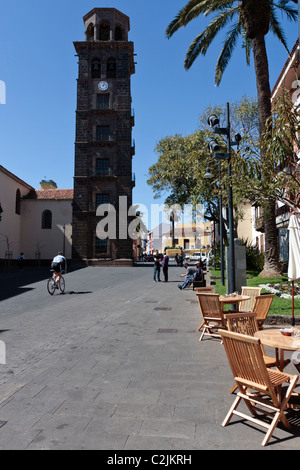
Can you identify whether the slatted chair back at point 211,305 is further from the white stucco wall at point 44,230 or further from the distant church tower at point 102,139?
the white stucco wall at point 44,230

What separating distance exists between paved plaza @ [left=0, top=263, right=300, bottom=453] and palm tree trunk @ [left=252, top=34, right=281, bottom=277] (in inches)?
317

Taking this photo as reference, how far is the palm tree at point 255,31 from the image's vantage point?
49.7 ft

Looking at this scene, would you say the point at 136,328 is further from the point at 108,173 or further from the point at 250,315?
the point at 108,173

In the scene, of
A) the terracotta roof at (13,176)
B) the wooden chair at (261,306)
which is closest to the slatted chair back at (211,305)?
the wooden chair at (261,306)

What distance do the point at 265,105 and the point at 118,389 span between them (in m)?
14.1

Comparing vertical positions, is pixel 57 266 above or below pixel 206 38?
below

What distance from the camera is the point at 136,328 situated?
27.8ft

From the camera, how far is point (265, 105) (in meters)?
15.8

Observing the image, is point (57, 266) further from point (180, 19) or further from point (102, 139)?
point (102, 139)

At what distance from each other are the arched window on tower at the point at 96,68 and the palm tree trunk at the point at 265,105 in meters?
31.3

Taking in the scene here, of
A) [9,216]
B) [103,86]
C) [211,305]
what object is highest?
[103,86]

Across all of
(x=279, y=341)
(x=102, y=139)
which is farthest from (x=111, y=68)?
(x=279, y=341)

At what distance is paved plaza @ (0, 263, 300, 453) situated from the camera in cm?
338
